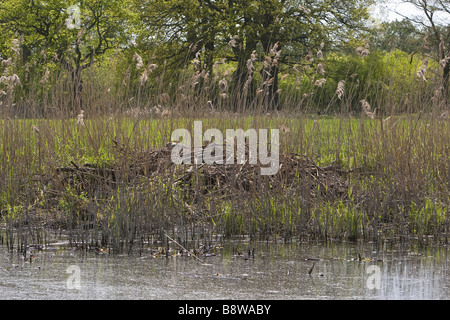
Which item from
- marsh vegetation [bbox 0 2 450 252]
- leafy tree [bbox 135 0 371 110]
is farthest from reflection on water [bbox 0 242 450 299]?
leafy tree [bbox 135 0 371 110]

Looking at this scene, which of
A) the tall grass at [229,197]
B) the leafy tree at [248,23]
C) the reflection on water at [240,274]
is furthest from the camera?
the leafy tree at [248,23]

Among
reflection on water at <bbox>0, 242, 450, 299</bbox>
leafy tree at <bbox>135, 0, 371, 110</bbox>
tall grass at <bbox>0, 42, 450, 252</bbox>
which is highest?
leafy tree at <bbox>135, 0, 371, 110</bbox>

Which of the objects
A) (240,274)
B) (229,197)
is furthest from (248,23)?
(240,274)

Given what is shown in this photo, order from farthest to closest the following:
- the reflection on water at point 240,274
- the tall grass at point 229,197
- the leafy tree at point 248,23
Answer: the leafy tree at point 248,23 < the tall grass at point 229,197 < the reflection on water at point 240,274

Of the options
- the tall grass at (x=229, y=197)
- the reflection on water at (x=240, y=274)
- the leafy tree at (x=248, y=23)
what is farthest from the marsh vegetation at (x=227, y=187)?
the leafy tree at (x=248, y=23)

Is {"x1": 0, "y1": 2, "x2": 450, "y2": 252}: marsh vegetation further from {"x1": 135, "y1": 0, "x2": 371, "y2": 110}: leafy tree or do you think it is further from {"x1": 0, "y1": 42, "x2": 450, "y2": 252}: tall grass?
{"x1": 135, "y1": 0, "x2": 371, "y2": 110}: leafy tree

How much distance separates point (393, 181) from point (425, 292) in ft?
6.93

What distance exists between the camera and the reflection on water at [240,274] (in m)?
3.26

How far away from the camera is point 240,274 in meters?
3.67

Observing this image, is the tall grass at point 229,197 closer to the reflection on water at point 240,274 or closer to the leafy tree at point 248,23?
the reflection on water at point 240,274

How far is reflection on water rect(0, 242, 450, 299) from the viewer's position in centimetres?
326

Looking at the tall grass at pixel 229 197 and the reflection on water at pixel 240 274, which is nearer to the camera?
the reflection on water at pixel 240 274

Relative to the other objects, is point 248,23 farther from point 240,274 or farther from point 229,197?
point 240,274

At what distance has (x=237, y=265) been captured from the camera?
12.8 ft
